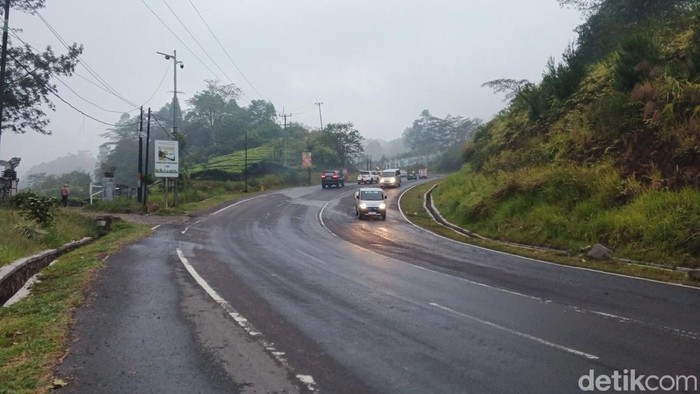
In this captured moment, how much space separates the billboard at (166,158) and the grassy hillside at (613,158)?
792 inches

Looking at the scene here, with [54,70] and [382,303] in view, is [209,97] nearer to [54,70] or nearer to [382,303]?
[54,70]

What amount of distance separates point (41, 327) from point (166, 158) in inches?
1333

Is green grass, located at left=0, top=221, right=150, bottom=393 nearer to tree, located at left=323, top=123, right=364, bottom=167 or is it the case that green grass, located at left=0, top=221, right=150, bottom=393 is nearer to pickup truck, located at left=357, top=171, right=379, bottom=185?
pickup truck, located at left=357, top=171, right=379, bottom=185

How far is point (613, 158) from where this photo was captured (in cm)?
2012

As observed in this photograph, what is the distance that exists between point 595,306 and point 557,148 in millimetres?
16578

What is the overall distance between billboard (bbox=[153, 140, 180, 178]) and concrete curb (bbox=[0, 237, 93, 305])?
23.5m

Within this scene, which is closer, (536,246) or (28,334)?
(28,334)

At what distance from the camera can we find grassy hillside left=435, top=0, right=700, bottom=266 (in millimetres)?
15734

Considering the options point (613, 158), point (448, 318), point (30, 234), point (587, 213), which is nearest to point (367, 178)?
point (613, 158)

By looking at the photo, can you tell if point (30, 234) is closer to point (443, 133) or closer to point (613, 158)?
point (613, 158)

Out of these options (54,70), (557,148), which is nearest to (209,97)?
(54,70)

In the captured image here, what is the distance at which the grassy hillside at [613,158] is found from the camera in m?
15.7

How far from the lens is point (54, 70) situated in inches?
1475

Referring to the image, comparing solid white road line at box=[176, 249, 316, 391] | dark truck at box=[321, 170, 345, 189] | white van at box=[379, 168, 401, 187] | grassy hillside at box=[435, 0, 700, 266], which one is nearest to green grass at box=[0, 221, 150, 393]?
solid white road line at box=[176, 249, 316, 391]
